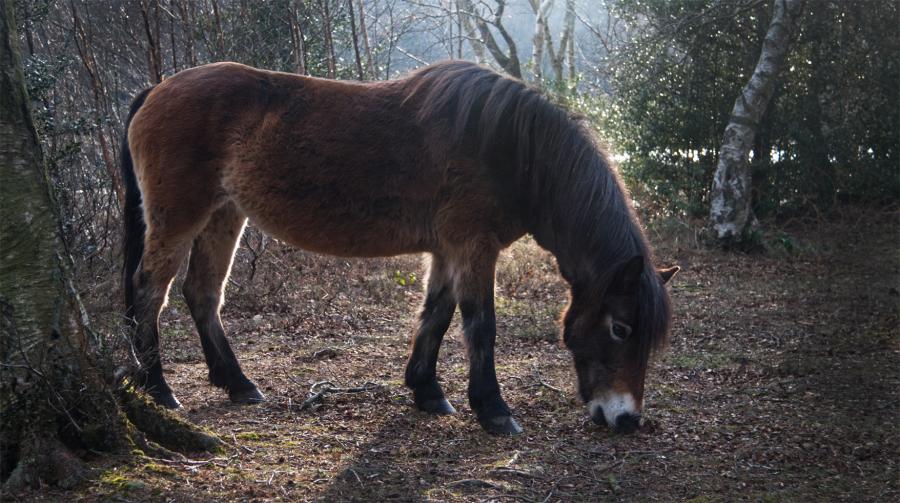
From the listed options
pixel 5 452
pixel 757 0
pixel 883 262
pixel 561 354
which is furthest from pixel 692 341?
pixel 757 0

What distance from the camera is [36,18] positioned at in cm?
648

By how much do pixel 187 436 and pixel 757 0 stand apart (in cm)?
945

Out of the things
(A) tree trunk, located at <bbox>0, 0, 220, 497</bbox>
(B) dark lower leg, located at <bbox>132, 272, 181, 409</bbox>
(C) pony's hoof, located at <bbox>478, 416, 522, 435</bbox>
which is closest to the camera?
(A) tree trunk, located at <bbox>0, 0, 220, 497</bbox>

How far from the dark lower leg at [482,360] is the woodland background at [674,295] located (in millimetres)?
163

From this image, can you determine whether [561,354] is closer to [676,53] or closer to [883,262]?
[883,262]

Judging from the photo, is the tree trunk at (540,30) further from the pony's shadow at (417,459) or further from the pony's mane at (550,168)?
the pony's shadow at (417,459)

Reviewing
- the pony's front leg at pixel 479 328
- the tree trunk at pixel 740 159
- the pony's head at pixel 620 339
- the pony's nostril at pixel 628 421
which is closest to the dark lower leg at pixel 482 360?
the pony's front leg at pixel 479 328

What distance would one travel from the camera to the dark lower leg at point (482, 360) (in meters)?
4.47

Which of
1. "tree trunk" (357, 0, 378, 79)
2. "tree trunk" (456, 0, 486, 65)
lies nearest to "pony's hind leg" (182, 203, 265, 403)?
"tree trunk" (357, 0, 378, 79)

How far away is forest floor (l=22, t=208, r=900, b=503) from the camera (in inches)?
136

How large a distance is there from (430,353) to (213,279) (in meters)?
1.58

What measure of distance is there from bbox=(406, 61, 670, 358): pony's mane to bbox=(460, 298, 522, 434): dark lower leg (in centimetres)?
55

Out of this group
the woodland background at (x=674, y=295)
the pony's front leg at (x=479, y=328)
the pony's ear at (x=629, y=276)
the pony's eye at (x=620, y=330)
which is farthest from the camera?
the pony's front leg at (x=479, y=328)

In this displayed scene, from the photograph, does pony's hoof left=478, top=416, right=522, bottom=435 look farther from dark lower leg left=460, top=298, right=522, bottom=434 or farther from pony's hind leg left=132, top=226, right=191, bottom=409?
pony's hind leg left=132, top=226, right=191, bottom=409
